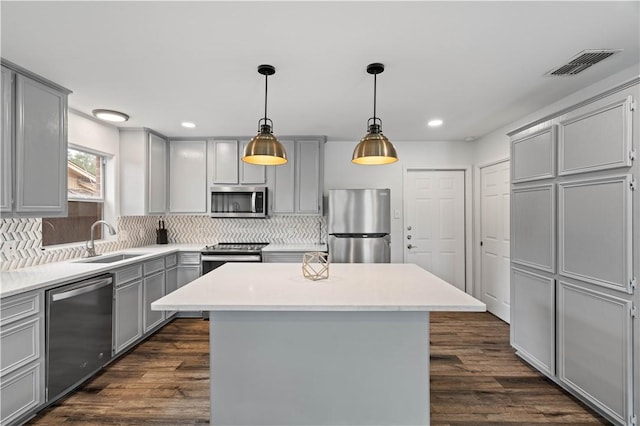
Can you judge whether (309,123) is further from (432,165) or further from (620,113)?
(620,113)

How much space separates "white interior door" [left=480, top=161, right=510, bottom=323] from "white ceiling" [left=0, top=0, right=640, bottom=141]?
1.16 m

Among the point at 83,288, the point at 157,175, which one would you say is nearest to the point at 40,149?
the point at 83,288

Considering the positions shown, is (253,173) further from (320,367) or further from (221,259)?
(320,367)

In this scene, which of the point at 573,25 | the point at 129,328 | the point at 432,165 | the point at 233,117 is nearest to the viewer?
the point at 573,25

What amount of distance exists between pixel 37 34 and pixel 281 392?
251 cm

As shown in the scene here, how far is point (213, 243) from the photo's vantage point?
466 centimetres

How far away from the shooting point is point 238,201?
168 inches

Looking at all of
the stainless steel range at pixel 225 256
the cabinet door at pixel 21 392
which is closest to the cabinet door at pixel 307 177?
the stainless steel range at pixel 225 256

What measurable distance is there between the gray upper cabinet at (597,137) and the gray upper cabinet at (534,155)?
8cm

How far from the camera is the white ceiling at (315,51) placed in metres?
1.64

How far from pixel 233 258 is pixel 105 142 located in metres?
2.01

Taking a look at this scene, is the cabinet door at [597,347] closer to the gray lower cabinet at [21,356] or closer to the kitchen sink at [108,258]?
the gray lower cabinet at [21,356]

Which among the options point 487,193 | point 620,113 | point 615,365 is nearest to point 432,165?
point 487,193

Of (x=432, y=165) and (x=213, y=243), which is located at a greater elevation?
(x=432, y=165)
